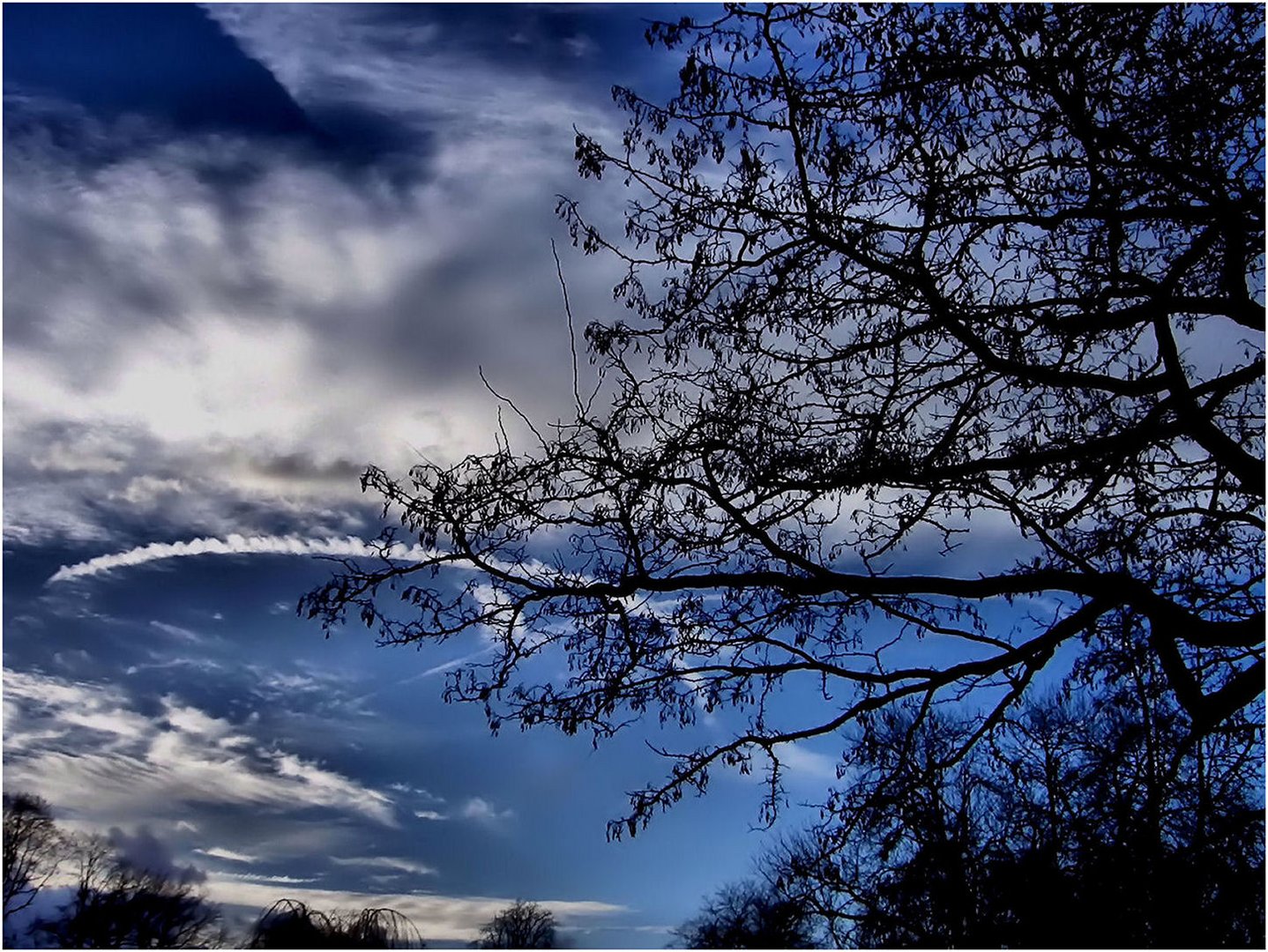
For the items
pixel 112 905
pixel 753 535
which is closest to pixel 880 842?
pixel 753 535

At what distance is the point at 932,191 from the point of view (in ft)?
23.9

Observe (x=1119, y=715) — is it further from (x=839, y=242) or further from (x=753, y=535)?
(x=839, y=242)

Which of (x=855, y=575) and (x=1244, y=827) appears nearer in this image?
(x=855, y=575)

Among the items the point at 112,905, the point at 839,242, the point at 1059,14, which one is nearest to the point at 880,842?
the point at 839,242

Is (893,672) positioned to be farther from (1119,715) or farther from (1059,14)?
(1059,14)

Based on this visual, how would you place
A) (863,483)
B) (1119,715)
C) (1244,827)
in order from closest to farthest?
(863,483) < (1244,827) < (1119,715)

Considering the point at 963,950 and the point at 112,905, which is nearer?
the point at 963,950

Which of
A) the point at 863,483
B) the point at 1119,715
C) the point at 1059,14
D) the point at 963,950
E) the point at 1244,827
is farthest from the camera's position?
the point at 1119,715

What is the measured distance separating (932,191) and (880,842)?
212 inches

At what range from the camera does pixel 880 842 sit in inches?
340

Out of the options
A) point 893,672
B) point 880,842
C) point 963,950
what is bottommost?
point 963,950

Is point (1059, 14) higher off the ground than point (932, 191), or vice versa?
point (1059, 14)

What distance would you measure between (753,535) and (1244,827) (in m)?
4.81

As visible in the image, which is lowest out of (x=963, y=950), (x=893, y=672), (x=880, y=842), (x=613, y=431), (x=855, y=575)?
(x=963, y=950)
